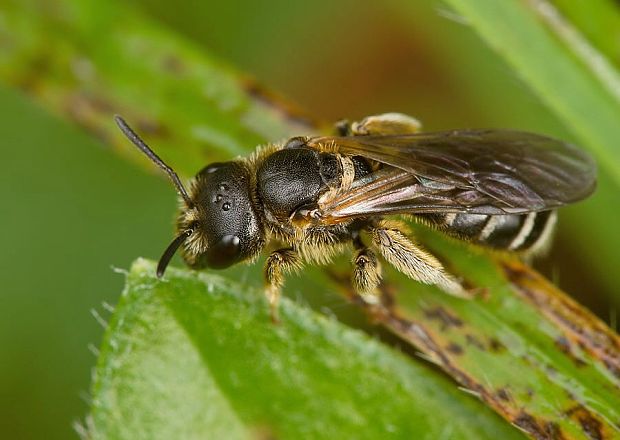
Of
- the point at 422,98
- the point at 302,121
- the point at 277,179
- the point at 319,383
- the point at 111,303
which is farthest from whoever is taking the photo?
the point at 422,98

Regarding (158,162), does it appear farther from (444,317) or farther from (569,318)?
(569,318)

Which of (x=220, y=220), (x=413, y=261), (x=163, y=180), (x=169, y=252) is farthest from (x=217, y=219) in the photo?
(x=163, y=180)

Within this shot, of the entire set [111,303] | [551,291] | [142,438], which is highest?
[551,291]

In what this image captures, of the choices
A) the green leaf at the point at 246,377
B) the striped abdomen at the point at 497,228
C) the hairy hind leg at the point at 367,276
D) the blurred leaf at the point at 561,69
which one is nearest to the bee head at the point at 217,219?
the green leaf at the point at 246,377

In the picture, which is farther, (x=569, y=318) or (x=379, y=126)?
(x=379, y=126)

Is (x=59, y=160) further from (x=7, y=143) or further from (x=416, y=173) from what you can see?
(x=416, y=173)

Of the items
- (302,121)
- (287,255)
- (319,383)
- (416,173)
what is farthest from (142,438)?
(302,121)
